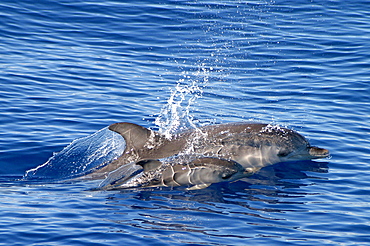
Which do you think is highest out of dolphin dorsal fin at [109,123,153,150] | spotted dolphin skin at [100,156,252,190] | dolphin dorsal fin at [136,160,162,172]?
dolphin dorsal fin at [109,123,153,150]

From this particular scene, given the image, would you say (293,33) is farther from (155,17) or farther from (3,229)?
(3,229)

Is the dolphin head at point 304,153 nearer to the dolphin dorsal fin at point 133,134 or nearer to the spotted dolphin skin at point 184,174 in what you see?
the spotted dolphin skin at point 184,174

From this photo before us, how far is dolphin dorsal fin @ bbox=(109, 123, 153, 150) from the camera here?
1303 centimetres

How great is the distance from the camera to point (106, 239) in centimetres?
948

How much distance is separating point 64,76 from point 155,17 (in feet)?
24.2

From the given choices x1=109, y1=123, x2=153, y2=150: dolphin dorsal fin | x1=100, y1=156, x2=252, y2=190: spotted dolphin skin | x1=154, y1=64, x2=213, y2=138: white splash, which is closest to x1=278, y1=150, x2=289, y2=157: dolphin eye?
x1=100, y1=156, x2=252, y2=190: spotted dolphin skin

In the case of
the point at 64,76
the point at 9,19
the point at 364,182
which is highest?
the point at 9,19

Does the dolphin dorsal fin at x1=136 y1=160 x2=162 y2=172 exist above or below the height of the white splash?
below

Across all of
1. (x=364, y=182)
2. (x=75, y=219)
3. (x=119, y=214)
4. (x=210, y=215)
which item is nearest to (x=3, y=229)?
(x=75, y=219)

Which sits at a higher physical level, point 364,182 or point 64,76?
point 64,76

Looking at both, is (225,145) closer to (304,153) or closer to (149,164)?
(304,153)

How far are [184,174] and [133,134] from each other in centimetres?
163

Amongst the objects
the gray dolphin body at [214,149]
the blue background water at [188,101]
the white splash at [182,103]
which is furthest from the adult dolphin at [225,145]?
the white splash at [182,103]

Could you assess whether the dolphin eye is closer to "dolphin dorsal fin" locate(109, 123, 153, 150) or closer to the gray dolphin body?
the gray dolphin body
